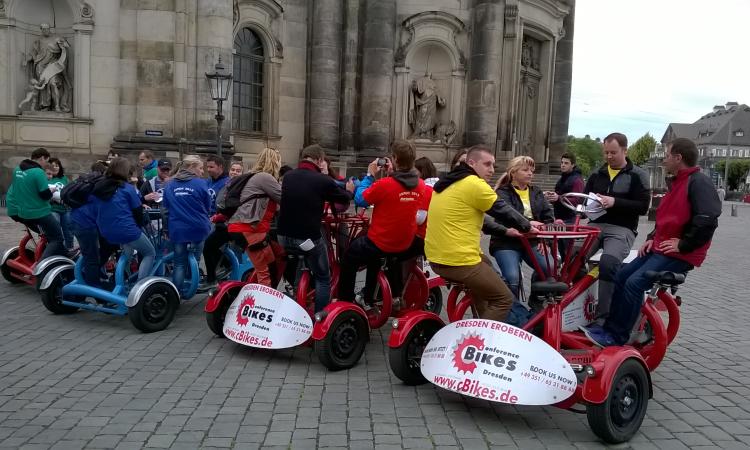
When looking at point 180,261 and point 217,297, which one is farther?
point 180,261

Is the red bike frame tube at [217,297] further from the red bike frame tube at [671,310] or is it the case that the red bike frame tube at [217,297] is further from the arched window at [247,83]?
the arched window at [247,83]

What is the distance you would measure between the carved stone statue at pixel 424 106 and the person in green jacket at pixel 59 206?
47.1 feet

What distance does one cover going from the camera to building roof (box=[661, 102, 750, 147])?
408 feet

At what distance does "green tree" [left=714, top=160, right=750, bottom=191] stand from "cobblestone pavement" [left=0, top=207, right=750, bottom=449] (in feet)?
332

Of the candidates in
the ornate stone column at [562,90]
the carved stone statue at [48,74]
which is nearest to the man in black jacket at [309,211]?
the carved stone statue at [48,74]

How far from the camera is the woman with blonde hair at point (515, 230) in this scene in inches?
216

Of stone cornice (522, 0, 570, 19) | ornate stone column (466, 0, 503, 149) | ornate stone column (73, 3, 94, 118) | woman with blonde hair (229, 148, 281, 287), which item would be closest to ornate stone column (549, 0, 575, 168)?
stone cornice (522, 0, 570, 19)

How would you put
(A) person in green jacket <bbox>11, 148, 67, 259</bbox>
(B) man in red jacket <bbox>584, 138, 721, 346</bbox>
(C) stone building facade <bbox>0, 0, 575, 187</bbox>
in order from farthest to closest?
(C) stone building facade <bbox>0, 0, 575, 187</bbox> → (A) person in green jacket <bbox>11, 148, 67, 259</bbox> → (B) man in red jacket <bbox>584, 138, 721, 346</bbox>

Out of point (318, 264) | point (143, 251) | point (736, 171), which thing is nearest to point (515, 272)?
point (318, 264)

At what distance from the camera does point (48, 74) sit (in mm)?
17406

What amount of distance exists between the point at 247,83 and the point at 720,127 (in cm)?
12744

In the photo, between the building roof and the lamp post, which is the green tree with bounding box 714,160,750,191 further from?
the lamp post

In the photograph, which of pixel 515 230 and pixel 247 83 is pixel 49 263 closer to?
pixel 515 230

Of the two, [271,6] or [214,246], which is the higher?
[271,6]
